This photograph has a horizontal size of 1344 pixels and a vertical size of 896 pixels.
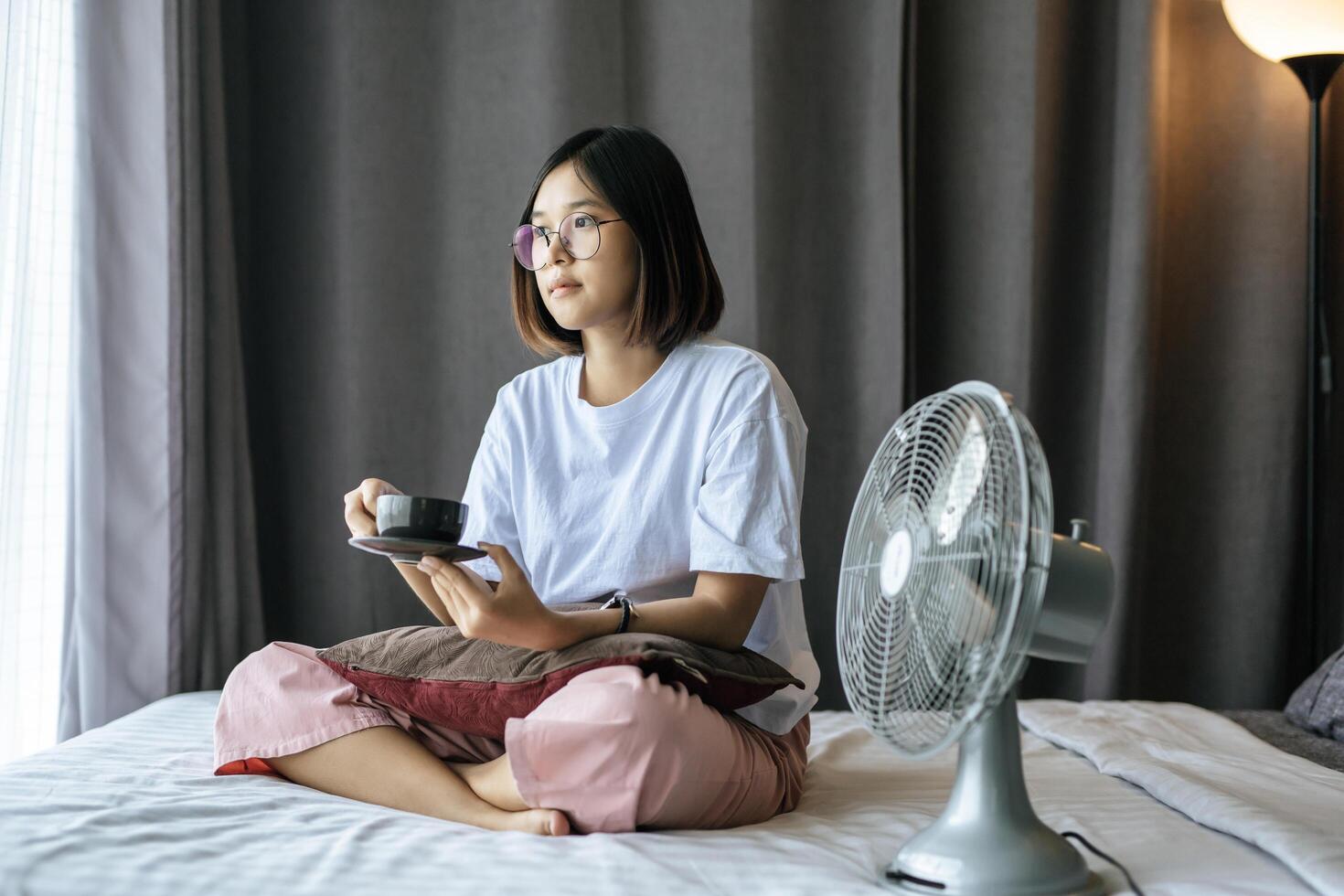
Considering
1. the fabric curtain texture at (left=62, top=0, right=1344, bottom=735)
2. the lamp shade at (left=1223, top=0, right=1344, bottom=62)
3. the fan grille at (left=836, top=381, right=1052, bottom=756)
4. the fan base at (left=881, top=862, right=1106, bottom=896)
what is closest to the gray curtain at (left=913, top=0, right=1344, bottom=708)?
the fabric curtain texture at (left=62, top=0, right=1344, bottom=735)

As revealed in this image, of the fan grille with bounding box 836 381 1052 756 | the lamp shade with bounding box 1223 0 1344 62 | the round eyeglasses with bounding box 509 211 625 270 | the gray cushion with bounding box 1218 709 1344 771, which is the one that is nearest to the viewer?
the fan grille with bounding box 836 381 1052 756

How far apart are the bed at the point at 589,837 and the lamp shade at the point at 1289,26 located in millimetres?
1427

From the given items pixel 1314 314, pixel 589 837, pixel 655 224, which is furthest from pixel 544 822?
pixel 1314 314

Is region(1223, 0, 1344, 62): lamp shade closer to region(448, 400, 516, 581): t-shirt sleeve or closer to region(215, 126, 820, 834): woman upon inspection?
region(215, 126, 820, 834): woman

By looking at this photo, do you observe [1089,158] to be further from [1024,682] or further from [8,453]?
[8,453]

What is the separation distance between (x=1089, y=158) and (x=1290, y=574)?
3.08 ft

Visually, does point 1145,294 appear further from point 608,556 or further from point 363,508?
point 363,508

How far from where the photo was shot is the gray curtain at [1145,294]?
7.58 feet

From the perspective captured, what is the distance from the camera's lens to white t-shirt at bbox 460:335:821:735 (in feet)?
4.45

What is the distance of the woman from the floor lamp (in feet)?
4.46

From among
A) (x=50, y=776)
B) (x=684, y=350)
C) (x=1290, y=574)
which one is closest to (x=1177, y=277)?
(x=1290, y=574)

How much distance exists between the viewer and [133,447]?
79.7 inches

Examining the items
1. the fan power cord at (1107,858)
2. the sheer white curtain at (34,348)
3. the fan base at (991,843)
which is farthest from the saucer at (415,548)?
the sheer white curtain at (34,348)

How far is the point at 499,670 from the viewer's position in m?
1.22
